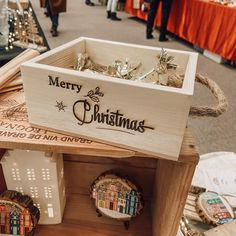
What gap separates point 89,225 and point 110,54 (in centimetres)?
49

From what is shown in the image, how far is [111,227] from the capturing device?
783 mm

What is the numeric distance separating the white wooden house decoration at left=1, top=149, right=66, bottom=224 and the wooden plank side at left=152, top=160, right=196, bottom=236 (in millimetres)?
269

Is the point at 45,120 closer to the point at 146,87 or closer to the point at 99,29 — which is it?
the point at 146,87

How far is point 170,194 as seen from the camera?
0.60 metres

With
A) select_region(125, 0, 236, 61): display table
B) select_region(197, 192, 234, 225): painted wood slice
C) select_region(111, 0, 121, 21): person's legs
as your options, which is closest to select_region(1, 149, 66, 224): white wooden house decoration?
select_region(197, 192, 234, 225): painted wood slice

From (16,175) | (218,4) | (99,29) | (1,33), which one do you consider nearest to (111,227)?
(16,175)

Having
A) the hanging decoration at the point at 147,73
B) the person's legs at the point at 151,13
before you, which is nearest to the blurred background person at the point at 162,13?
the person's legs at the point at 151,13

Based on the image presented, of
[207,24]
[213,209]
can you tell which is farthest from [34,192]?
[207,24]

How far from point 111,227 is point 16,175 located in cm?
31

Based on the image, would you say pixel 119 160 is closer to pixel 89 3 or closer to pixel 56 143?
pixel 56 143

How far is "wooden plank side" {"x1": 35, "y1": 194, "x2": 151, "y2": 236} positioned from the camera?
76cm

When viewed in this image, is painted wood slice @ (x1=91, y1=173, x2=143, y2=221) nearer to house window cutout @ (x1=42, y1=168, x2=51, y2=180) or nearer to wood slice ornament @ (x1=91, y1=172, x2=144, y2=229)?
wood slice ornament @ (x1=91, y1=172, x2=144, y2=229)

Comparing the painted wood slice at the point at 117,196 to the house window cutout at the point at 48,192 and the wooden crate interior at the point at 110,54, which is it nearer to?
the house window cutout at the point at 48,192

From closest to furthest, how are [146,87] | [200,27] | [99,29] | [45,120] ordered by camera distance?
1. [146,87]
2. [45,120]
3. [200,27]
4. [99,29]
